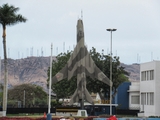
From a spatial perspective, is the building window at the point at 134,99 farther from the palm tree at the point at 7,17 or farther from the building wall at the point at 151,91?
the palm tree at the point at 7,17

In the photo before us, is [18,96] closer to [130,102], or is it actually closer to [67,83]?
[67,83]

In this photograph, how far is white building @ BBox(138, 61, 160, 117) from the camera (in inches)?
2574

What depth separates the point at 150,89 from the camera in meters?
67.5

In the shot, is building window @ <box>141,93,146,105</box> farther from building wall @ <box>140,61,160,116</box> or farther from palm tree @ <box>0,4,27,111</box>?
palm tree @ <box>0,4,27,111</box>

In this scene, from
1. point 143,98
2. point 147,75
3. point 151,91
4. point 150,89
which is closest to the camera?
point 151,91

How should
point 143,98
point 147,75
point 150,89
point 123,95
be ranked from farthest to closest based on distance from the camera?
point 123,95 → point 143,98 → point 147,75 → point 150,89

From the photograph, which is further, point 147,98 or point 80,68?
point 147,98

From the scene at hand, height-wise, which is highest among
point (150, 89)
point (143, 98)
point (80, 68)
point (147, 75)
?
point (80, 68)

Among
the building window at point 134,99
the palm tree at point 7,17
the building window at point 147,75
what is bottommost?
the building window at point 134,99

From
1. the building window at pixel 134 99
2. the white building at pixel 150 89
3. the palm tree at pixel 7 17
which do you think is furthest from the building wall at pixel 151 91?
the palm tree at pixel 7 17

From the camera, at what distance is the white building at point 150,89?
65375 mm

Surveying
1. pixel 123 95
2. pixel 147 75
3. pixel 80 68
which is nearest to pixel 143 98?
pixel 147 75

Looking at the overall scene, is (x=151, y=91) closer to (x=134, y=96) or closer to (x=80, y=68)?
(x=134, y=96)

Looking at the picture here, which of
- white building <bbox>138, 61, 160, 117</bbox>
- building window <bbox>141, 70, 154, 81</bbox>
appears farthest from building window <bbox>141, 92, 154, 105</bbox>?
building window <bbox>141, 70, 154, 81</bbox>
